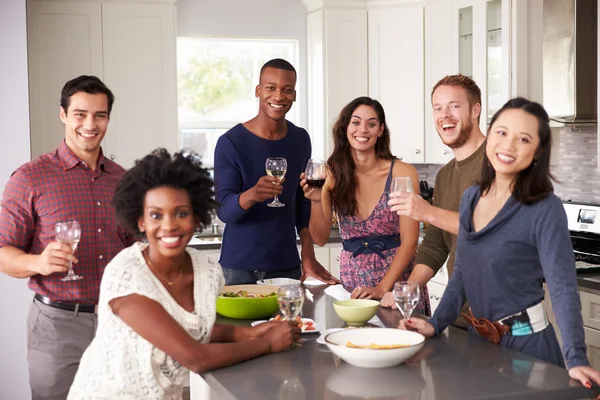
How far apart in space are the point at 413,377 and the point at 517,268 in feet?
1.54

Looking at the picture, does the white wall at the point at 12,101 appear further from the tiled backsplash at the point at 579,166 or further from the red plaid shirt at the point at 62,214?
the tiled backsplash at the point at 579,166

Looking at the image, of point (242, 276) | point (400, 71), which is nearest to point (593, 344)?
point (242, 276)

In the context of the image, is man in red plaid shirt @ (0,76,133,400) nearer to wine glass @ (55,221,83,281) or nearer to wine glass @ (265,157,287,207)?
wine glass @ (55,221,83,281)

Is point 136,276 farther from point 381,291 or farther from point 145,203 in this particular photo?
point 381,291

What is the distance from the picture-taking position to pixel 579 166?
15.4 feet

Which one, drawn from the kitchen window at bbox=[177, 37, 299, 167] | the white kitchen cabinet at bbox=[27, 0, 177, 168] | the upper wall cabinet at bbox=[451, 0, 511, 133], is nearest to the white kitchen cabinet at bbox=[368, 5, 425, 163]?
the upper wall cabinet at bbox=[451, 0, 511, 133]

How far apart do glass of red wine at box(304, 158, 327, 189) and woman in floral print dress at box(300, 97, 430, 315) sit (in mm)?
216

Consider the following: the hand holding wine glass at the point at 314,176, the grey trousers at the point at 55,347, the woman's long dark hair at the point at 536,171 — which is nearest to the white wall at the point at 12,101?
the grey trousers at the point at 55,347

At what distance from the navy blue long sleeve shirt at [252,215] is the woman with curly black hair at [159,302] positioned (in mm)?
1057

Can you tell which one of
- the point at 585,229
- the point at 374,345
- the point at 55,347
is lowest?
the point at 55,347

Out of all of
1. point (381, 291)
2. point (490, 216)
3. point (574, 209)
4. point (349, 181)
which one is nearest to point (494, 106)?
point (574, 209)

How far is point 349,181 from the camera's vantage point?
3.25 m

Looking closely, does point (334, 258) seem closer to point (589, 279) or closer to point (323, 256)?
point (323, 256)

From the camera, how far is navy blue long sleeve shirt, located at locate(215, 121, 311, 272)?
332 centimetres
